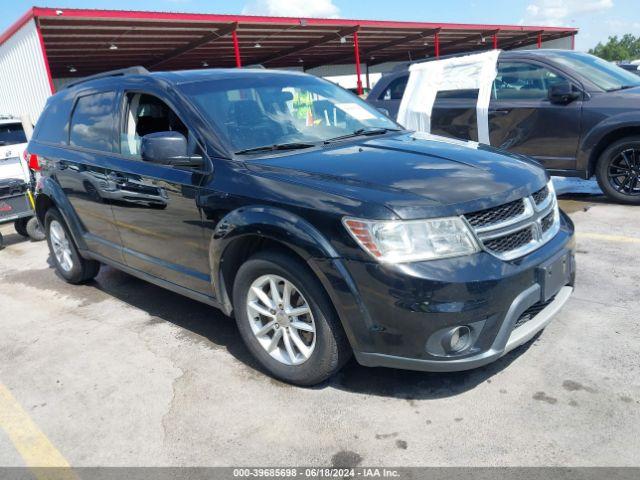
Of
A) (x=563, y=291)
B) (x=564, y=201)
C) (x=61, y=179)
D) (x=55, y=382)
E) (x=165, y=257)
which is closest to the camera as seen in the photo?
(x=563, y=291)

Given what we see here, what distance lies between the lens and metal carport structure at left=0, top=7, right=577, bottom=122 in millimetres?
14672

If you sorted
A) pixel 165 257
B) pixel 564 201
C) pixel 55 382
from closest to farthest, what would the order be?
pixel 55 382, pixel 165 257, pixel 564 201

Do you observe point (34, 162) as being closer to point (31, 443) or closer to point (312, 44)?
point (31, 443)

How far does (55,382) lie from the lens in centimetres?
351

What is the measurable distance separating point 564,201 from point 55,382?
594cm

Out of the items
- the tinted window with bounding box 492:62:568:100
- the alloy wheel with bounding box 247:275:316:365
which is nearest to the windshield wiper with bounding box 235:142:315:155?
the alloy wheel with bounding box 247:275:316:365

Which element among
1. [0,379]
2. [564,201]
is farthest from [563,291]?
[564,201]

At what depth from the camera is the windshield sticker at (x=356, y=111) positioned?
4.11 m

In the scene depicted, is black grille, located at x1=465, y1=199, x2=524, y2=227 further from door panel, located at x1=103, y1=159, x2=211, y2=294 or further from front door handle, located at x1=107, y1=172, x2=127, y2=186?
front door handle, located at x1=107, y1=172, x2=127, y2=186

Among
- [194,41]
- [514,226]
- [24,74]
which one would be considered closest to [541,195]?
A: [514,226]

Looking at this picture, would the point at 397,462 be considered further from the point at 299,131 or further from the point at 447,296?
the point at 299,131

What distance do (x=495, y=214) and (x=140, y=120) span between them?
2.64 m

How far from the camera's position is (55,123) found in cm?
513

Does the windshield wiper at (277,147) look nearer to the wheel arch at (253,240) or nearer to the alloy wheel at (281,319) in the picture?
the wheel arch at (253,240)
